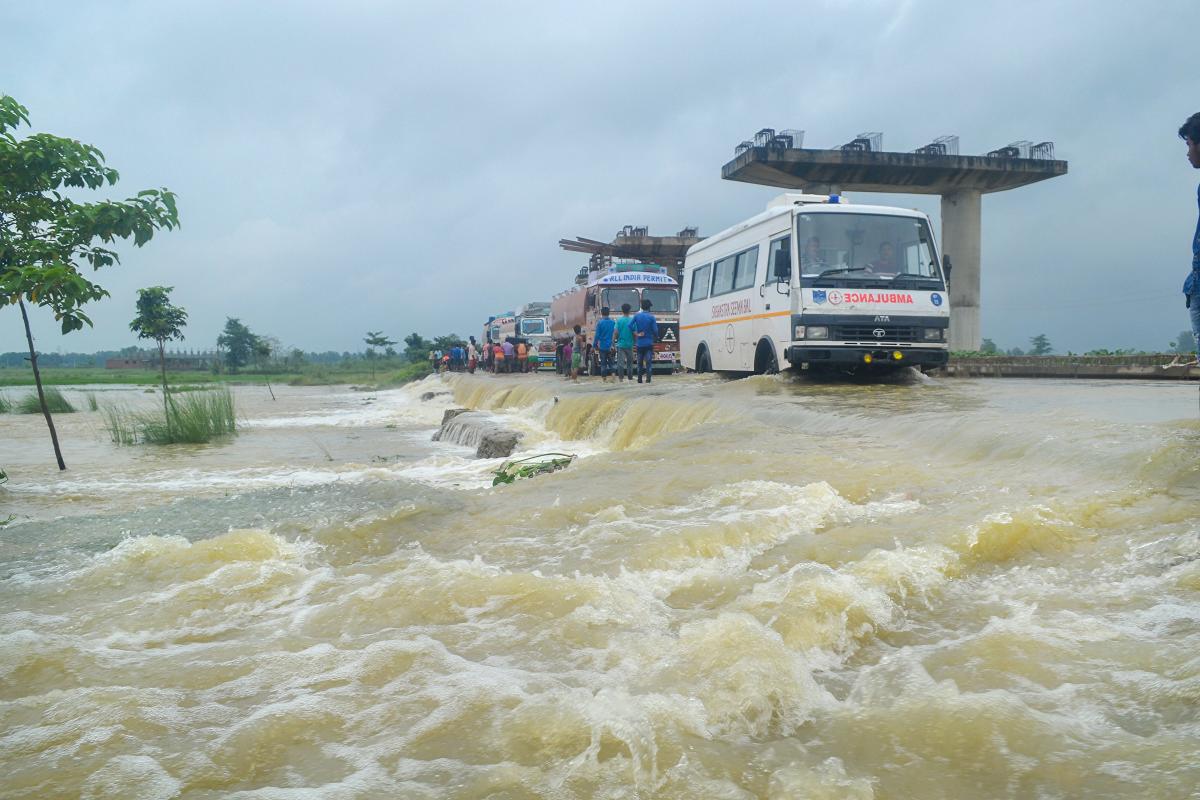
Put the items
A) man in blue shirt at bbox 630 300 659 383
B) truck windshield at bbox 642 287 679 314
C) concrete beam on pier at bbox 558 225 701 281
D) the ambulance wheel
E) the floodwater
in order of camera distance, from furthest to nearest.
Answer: concrete beam on pier at bbox 558 225 701 281 < truck windshield at bbox 642 287 679 314 < man in blue shirt at bbox 630 300 659 383 < the ambulance wheel < the floodwater

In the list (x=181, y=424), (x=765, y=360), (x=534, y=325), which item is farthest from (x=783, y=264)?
(x=534, y=325)

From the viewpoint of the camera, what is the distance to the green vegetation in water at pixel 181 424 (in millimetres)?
14117

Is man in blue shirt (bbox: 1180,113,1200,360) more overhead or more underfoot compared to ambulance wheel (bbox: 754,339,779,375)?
more overhead

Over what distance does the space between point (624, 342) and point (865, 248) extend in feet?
22.6

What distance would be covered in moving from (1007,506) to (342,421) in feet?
62.0

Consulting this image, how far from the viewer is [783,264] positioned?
429 inches

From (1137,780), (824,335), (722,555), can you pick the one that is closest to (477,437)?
(824,335)

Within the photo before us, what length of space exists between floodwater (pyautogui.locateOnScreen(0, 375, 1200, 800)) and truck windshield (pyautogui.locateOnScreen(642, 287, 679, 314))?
1681 cm

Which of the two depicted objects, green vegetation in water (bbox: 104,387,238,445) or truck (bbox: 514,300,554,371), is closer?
green vegetation in water (bbox: 104,387,238,445)

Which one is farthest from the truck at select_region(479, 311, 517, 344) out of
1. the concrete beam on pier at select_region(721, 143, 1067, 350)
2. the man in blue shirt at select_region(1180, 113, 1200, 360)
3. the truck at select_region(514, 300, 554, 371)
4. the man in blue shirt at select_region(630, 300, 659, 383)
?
the man in blue shirt at select_region(1180, 113, 1200, 360)

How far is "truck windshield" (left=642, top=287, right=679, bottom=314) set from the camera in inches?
916

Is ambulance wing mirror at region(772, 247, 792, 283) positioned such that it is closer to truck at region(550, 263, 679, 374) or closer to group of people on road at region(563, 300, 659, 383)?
group of people on road at region(563, 300, 659, 383)

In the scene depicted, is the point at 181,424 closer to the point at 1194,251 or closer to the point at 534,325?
the point at 1194,251

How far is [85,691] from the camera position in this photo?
9.75 ft
